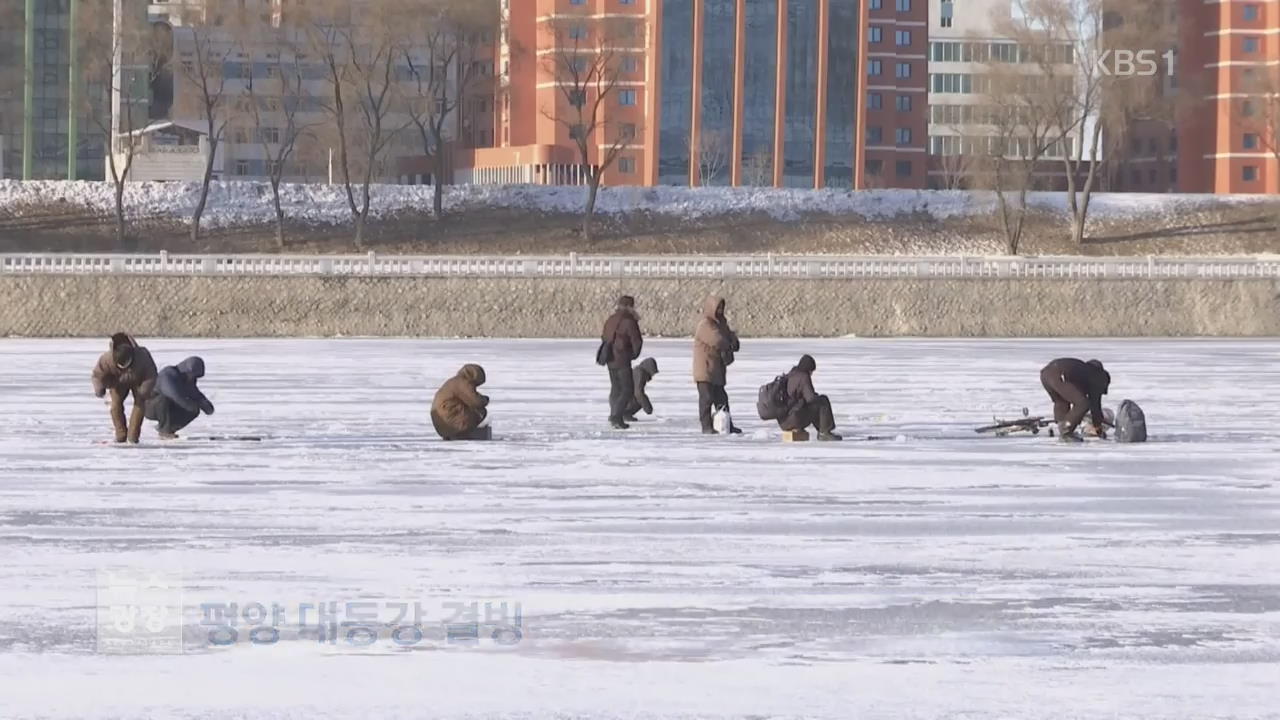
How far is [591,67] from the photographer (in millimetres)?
82812

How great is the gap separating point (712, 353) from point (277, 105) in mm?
66464

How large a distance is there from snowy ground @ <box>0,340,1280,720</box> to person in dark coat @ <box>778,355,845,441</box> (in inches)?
20.0

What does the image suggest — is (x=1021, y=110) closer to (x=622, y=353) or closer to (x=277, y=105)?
(x=277, y=105)

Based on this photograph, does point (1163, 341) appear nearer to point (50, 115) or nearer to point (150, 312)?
point (150, 312)

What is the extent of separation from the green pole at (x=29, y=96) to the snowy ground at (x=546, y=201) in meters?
23.6

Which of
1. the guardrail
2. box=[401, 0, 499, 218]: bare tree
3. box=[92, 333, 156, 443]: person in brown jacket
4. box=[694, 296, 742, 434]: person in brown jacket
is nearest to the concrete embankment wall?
the guardrail

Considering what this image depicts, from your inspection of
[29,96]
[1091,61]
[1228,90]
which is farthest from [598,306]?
[29,96]

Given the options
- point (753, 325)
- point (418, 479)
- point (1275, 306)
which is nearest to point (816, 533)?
point (418, 479)

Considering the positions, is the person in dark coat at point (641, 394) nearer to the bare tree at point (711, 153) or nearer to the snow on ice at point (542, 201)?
the snow on ice at point (542, 201)

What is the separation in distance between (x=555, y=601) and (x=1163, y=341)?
3786 centimetres

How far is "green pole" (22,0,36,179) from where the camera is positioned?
10112 cm

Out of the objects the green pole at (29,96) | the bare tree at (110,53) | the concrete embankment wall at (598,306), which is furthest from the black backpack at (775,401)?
the green pole at (29,96)

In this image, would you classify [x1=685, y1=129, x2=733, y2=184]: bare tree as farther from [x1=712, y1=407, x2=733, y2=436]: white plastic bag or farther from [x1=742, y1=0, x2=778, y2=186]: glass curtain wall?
[x1=712, y1=407, x2=733, y2=436]: white plastic bag

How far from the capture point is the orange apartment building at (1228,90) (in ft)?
317
